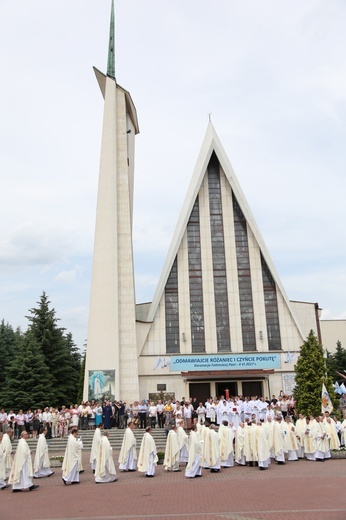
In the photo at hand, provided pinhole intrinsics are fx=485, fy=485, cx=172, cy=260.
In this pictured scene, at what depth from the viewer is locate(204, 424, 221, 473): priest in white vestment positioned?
44.9 feet

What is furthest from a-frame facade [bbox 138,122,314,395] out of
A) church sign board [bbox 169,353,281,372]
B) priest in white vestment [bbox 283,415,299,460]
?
priest in white vestment [bbox 283,415,299,460]

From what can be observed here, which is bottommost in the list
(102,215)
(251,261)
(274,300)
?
(274,300)

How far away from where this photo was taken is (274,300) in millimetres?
30734

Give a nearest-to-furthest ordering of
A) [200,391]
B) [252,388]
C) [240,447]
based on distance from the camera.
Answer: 1. [240,447]
2. [200,391]
3. [252,388]

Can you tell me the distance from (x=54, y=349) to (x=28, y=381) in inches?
Result: 194

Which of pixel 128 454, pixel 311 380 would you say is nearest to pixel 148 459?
pixel 128 454

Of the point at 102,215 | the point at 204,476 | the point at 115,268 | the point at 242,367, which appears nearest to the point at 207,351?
the point at 242,367

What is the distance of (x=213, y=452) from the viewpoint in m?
13.8

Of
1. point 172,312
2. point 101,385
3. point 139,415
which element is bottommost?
point 139,415

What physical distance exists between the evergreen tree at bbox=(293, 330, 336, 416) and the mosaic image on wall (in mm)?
9822

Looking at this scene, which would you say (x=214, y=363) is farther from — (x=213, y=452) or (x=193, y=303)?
(x=213, y=452)

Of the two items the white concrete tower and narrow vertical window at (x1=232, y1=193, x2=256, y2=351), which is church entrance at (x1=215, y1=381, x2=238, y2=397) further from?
the white concrete tower

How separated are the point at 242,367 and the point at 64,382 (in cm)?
1382

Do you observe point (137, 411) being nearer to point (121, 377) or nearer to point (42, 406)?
point (121, 377)
